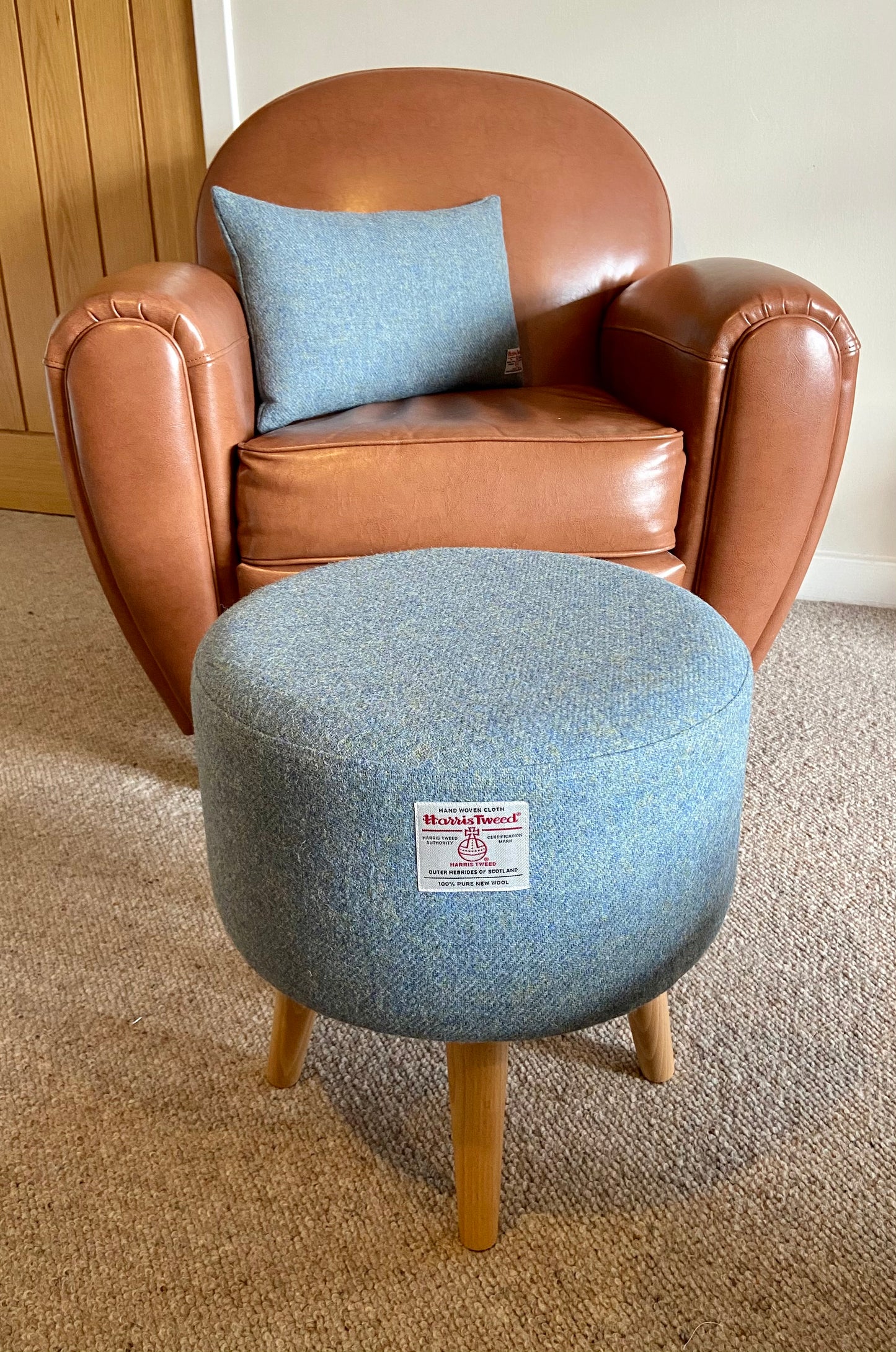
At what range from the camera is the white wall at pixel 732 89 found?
191 cm

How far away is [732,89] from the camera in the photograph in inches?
76.9

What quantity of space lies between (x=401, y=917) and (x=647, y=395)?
1100mm

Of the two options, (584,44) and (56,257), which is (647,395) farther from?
(56,257)

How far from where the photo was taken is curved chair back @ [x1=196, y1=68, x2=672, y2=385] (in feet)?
6.00

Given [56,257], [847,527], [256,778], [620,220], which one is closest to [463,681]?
[256,778]

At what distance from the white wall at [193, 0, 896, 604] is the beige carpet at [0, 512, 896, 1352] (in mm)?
1122

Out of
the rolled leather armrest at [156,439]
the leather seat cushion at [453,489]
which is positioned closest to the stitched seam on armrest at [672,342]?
the leather seat cushion at [453,489]

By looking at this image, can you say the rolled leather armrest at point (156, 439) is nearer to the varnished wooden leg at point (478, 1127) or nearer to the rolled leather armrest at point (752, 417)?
the rolled leather armrest at point (752, 417)

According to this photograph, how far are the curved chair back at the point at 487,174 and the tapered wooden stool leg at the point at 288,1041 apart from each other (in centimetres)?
127

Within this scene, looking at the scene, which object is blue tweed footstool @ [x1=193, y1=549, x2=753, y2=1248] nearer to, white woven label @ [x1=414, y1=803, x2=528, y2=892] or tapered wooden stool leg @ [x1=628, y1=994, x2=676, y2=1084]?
white woven label @ [x1=414, y1=803, x2=528, y2=892]

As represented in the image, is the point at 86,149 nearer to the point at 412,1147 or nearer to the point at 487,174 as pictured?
the point at 487,174

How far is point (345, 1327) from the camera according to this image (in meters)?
0.80

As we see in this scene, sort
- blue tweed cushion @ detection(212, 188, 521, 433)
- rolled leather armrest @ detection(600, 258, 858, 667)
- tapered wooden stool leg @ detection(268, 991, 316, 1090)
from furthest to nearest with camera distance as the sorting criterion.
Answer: blue tweed cushion @ detection(212, 188, 521, 433)
rolled leather armrest @ detection(600, 258, 858, 667)
tapered wooden stool leg @ detection(268, 991, 316, 1090)

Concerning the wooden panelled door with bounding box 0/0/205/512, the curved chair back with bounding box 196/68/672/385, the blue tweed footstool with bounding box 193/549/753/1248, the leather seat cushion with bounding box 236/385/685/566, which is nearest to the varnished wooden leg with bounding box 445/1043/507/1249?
the blue tweed footstool with bounding box 193/549/753/1248
